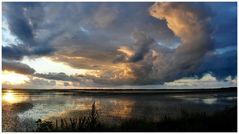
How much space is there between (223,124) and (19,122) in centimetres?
1209

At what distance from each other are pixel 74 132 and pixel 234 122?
5.59 meters

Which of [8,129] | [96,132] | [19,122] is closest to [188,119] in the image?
[96,132]

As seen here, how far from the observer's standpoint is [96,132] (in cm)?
1262

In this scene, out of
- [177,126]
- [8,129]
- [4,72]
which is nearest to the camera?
[177,126]

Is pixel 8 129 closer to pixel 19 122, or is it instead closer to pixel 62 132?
pixel 19 122

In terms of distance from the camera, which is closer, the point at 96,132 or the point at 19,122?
the point at 96,132

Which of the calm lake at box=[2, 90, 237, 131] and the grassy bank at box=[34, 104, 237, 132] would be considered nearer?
the grassy bank at box=[34, 104, 237, 132]

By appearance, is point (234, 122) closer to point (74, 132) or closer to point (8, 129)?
point (74, 132)

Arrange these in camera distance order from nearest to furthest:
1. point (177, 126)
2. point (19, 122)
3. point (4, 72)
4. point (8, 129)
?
1. point (177, 126)
2. point (8, 129)
3. point (19, 122)
4. point (4, 72)

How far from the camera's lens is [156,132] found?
1253 centimetres

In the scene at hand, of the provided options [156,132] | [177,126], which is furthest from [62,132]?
[177,126]

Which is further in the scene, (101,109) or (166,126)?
(101,109)

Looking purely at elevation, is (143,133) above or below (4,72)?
below

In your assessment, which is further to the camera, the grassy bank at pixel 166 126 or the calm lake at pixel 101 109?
the calm lake at pixel 101 109
